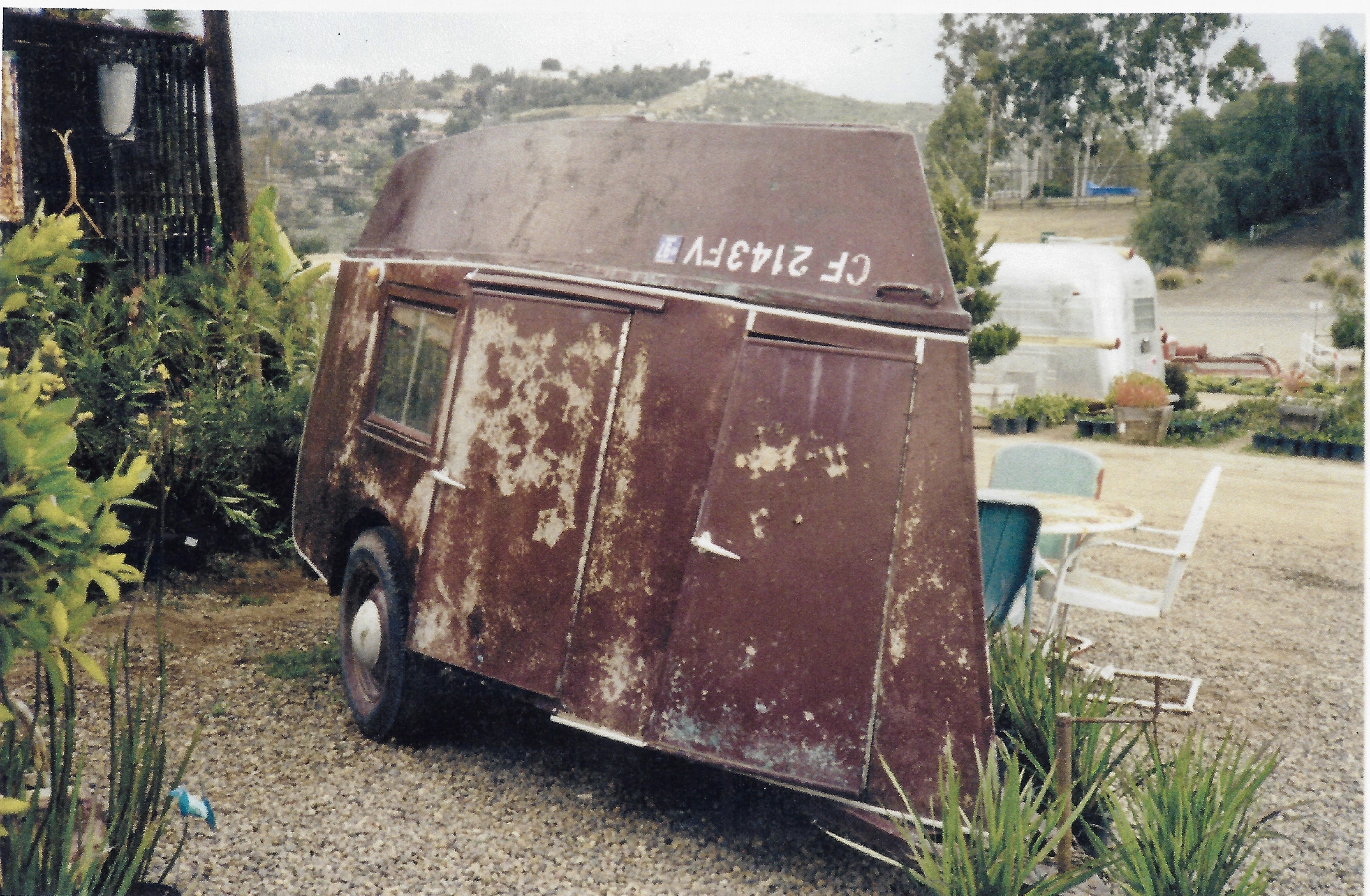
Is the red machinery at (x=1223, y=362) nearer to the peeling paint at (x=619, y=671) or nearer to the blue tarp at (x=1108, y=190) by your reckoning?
the blue tarp at (x=1108, y=190)

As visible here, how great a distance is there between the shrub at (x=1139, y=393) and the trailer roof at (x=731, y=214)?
10.8 m

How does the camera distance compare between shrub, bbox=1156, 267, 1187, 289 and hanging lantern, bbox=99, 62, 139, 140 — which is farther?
shrub, bbox=1156, 267, 1187, 289

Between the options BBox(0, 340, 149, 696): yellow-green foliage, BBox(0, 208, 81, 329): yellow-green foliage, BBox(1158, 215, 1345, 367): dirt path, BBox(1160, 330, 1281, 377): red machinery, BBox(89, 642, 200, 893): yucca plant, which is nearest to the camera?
BBox(0, 340, 149, 696): yellow-green foliage

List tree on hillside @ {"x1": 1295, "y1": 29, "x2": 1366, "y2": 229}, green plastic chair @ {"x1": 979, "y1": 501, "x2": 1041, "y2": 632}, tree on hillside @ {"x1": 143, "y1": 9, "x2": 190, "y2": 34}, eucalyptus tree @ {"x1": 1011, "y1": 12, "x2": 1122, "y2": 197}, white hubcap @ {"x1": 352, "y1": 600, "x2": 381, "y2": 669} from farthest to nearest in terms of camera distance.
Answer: tree on hillside @ {"x1": 143, "y1": 9, "x2": 190, "y2": 34}, green plastic chair @ {"x1": 979, "y1": 501, "x2": 1041, "y2": 632}, white hubcap @ {"x1": 352, "y1": 600, "x2": 381, "y2": 669}, eucalyptus tree @ {"x1": 1011, "y1": 12, "x2": 1122, "y2": 197}, tree on hillside @ {"x1": 1295, "y1": 29, "x2": 1366, "y2": 229}

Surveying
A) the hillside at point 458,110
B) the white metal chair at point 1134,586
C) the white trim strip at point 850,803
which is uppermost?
the hillside at point 458,110

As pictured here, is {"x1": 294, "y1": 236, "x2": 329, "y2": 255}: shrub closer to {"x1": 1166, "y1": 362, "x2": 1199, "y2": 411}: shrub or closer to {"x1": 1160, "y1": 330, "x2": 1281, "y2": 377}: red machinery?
{"x1": 1166, "y1": 362, "x2": 1199, "y2": 411}: shrub

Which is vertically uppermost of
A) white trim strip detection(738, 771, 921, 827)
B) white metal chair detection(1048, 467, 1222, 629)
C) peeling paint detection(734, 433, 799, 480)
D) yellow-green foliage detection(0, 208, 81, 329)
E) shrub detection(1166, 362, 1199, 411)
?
shrub detection(1166, 362, 1199, 411)

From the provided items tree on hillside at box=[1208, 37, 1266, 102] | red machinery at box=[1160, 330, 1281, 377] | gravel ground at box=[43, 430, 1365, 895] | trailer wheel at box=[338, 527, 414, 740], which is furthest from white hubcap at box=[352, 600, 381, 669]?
red machinery at box=[1160, 330, 1281, 377]

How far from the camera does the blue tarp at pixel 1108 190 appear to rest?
19.9 ft

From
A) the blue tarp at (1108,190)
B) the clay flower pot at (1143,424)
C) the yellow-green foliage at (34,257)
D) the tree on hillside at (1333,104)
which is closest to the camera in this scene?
the yellow-green foliage at (34,257)

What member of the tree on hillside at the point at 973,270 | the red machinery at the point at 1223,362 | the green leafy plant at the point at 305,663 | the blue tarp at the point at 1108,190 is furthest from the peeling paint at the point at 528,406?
the red machinery at the point at 1223,362

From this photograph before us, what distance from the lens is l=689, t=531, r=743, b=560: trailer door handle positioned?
3.20 metres

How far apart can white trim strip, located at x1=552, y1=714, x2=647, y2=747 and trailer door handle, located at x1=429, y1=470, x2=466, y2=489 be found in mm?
866

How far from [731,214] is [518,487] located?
3.69ft
